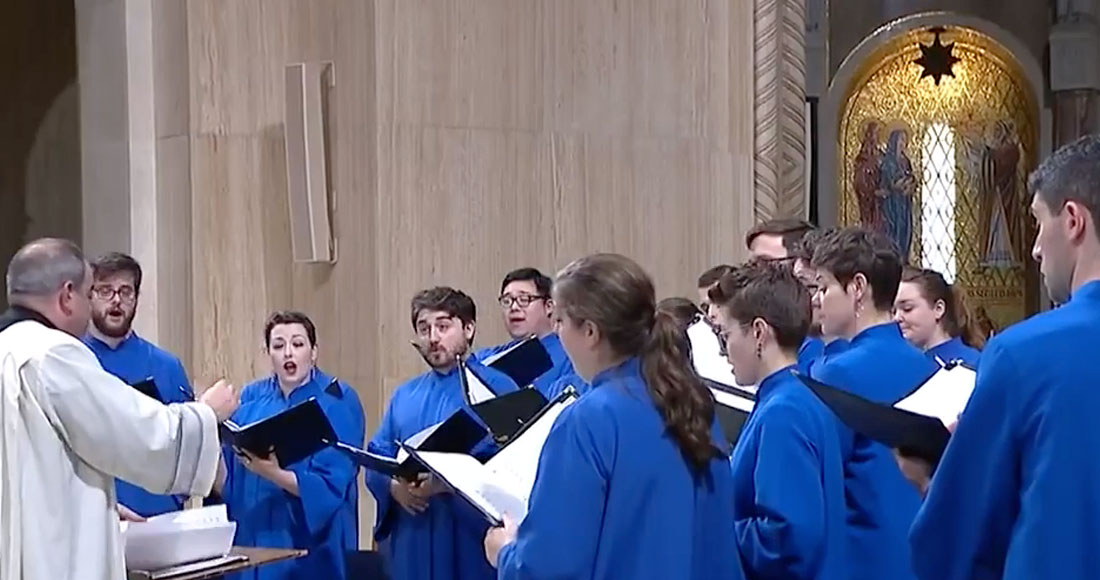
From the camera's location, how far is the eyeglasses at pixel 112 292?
233 inches

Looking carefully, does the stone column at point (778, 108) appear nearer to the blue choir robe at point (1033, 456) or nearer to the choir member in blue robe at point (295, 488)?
the choir member in blue robe at point (295, 488)

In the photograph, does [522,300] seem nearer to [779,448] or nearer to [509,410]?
[509,410]

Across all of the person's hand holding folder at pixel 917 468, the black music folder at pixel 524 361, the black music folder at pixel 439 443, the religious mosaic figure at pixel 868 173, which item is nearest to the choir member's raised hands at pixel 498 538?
the person's hand holding folder at pixel 917 468

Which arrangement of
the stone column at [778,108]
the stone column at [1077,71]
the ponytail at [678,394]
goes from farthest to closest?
the stone column at [1077,71] → the stone column at [778,108] → the ponytail at [678,394]

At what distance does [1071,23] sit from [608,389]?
35.8 ft

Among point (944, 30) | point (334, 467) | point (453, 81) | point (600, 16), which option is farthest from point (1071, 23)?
point (334, 467)

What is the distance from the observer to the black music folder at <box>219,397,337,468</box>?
4941 millimetres

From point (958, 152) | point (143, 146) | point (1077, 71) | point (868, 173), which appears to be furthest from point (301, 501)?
point (958, 152)

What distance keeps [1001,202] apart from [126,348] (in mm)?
9376

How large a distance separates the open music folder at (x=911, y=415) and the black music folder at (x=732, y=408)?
0.67 m

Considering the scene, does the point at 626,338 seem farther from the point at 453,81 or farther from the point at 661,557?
the point at 453,81

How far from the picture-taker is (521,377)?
223 inches

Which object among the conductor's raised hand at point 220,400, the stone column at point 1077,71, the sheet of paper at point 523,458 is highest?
the stone column at point 1077,71

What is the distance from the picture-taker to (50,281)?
14.1 feet
